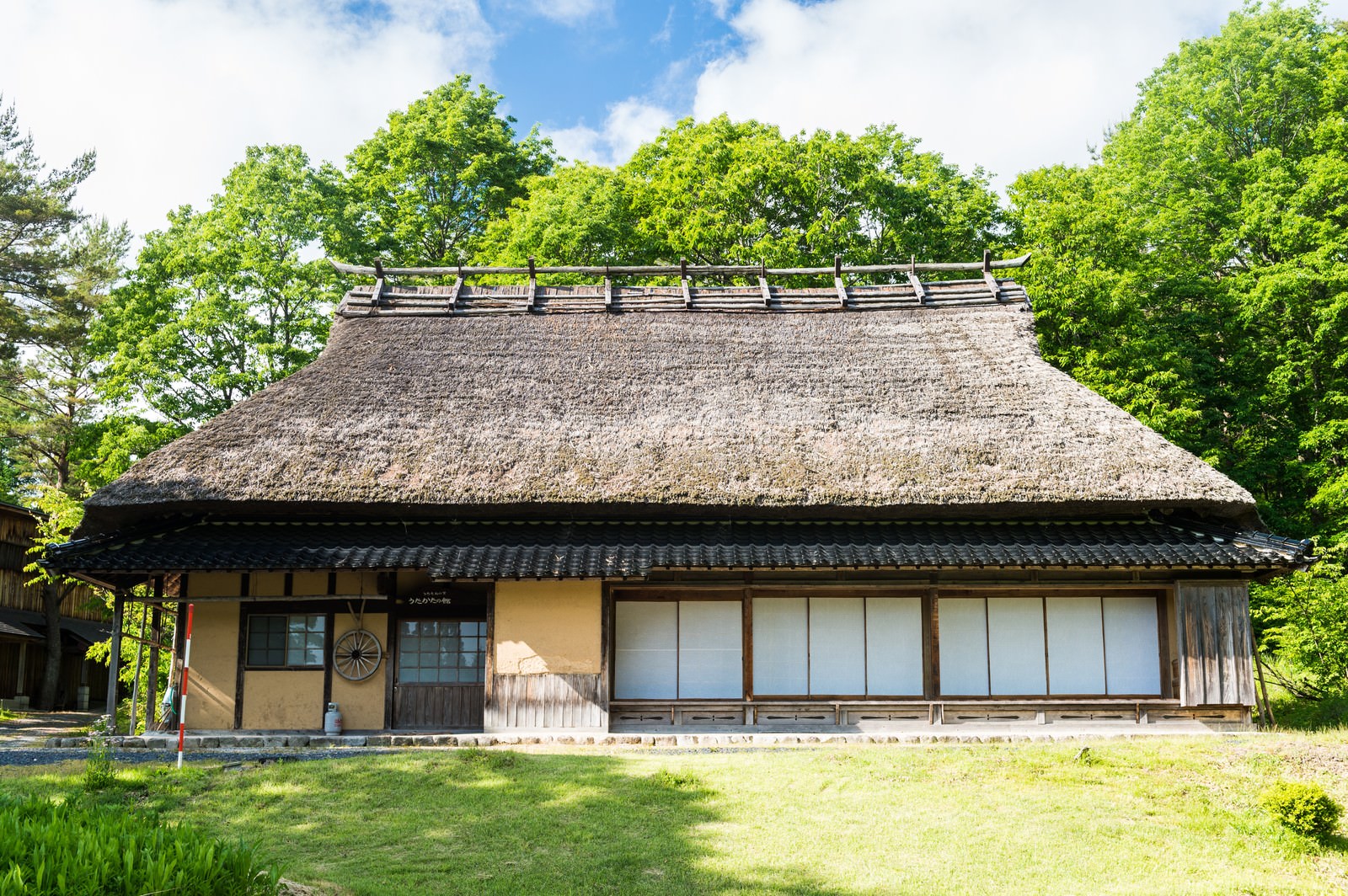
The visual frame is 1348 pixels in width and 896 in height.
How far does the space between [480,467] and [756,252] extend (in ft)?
41.4

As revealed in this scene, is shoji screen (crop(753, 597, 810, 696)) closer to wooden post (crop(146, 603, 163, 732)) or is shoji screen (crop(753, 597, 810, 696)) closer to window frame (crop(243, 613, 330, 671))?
window frame (crop(243, 613, 330, 671))

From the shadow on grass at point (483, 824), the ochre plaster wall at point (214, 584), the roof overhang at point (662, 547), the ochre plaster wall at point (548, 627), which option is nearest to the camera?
the shadow on grass at point (483, 824)

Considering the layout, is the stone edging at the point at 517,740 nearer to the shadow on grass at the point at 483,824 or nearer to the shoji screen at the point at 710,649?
the shoji screen at the point at 710,649

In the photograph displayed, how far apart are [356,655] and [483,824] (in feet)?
19.7

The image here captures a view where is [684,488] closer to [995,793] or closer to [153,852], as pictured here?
[995,793]

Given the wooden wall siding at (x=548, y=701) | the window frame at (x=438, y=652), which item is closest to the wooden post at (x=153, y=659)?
the window frame at (x=438, y=652)

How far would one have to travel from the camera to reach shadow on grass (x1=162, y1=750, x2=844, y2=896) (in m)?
7.25

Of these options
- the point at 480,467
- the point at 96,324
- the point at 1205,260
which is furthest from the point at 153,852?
the point at 1205,260

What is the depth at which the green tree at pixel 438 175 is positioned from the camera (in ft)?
92.5

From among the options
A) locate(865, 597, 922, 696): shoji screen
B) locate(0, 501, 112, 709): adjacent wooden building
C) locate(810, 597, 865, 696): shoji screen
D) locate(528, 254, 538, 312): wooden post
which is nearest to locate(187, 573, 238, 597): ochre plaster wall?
locate(528, 254, 538, 312): wooden post

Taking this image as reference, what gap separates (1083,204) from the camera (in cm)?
2203

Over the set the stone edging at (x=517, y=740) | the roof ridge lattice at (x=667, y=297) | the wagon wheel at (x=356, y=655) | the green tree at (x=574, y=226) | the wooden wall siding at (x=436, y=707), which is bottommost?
the stone edging at (x=517, y=740)

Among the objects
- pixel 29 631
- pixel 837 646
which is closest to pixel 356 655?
pixel 837 646

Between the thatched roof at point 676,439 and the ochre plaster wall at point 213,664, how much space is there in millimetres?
1507
